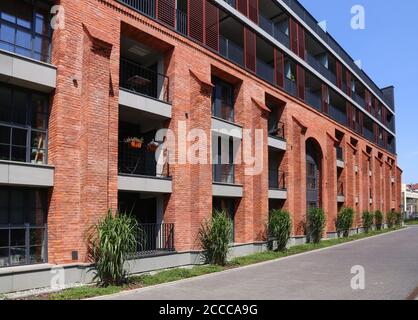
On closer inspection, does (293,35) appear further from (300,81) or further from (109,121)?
(109,121)

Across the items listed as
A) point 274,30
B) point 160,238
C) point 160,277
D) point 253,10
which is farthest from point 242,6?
point 160,277

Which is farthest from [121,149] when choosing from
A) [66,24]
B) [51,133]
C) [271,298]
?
[271,298]

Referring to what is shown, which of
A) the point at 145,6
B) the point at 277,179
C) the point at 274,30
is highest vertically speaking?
the point at 274,30

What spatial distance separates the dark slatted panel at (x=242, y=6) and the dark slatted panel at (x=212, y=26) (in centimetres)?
223

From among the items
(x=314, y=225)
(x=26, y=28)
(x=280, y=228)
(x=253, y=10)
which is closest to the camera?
(x=26, y=28)

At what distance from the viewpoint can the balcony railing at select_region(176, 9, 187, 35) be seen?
16688 mm

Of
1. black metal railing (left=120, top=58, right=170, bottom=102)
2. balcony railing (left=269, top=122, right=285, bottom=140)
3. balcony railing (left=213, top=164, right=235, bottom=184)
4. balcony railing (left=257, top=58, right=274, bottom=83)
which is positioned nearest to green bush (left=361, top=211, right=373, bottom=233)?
balcony railing (left=269, top=122, right=285, bottom=140)

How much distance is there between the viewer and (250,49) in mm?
21000

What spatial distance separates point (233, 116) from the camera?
20406 millimetres

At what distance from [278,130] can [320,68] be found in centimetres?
878

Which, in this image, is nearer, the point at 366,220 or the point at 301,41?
the point at 301,41

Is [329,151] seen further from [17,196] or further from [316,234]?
[17,196]

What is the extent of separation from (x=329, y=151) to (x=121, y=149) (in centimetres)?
1857

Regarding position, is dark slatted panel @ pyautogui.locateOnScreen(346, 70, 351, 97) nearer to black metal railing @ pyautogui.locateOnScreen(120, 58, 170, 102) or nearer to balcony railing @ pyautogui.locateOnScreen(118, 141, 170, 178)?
black metal railing @ pyautogui.locateOnScreen(120, 58, 170, 102)
